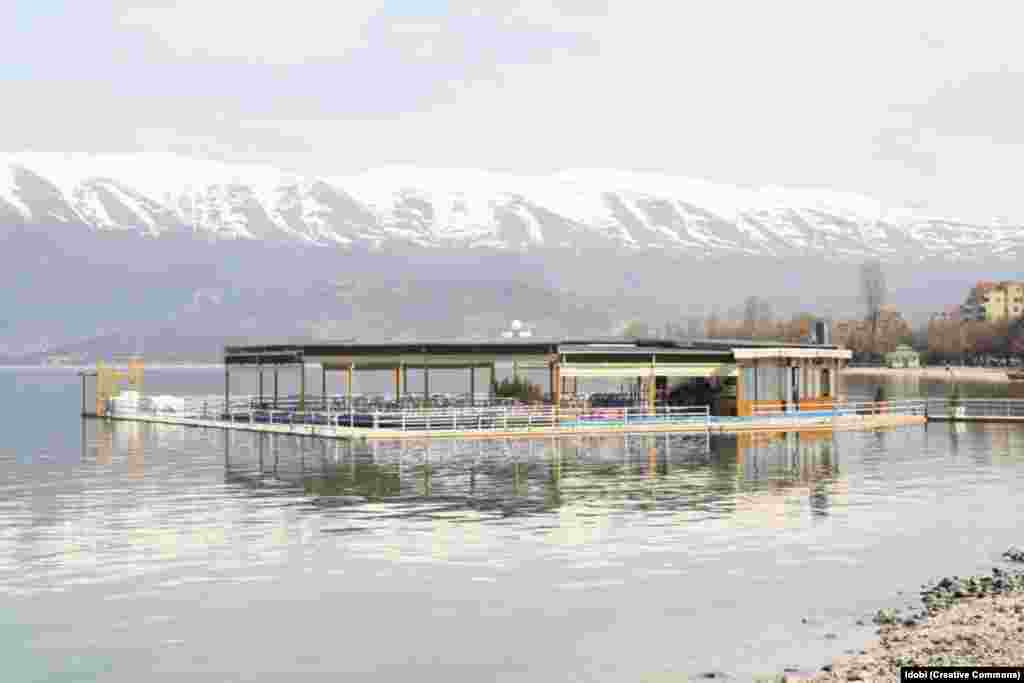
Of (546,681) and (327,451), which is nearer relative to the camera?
(546,681)

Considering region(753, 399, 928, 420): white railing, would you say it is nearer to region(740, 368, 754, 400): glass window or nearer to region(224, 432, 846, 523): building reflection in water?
region(740, 368, 754, 400): glass window

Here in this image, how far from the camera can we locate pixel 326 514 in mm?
39531

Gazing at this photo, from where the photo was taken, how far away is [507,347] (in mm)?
71500

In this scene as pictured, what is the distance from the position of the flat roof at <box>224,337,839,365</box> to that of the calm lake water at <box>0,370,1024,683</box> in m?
13.6

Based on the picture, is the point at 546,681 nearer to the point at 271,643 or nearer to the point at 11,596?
the point at 271,643

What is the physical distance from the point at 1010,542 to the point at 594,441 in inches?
1331

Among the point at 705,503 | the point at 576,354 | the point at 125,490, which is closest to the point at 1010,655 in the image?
the point at 705,503

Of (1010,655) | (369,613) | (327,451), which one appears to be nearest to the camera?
(1010,655)

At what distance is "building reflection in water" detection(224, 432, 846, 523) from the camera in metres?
41.9

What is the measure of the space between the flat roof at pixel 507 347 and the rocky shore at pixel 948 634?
4428cm
